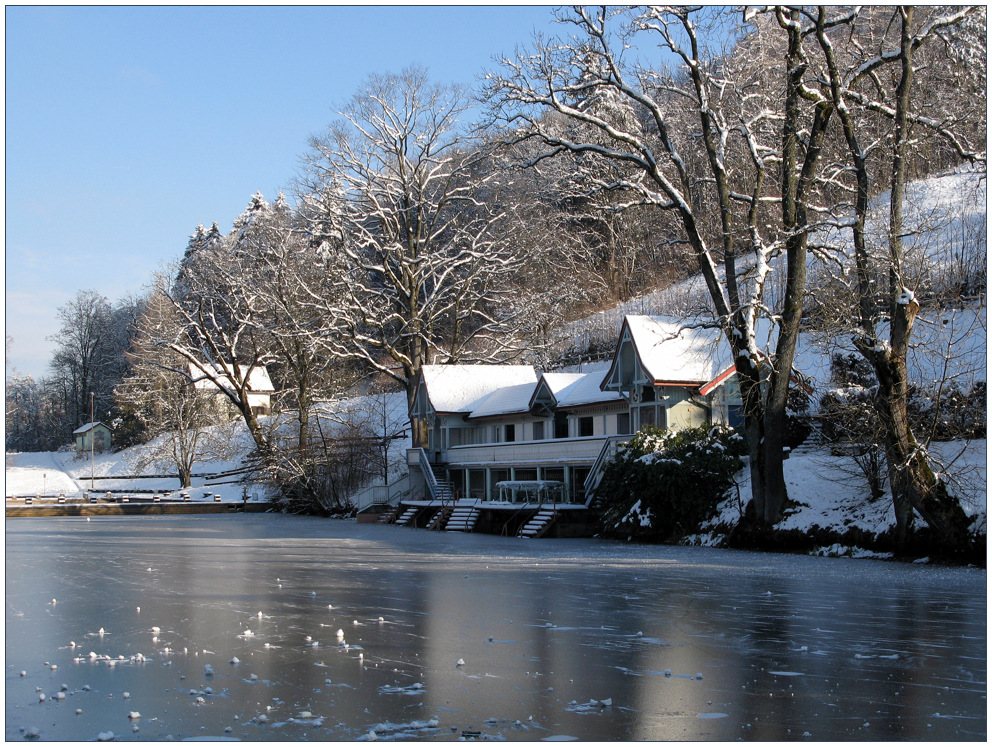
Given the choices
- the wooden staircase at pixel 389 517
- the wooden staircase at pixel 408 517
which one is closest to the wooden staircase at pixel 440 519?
the wooden staircase at pixel 408 517

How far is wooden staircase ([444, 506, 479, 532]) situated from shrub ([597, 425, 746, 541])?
704 centimetres

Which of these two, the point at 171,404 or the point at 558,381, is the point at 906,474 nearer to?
the point at 558,381

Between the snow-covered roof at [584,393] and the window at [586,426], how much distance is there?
3.72 feet

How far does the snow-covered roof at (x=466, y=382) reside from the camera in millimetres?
47562

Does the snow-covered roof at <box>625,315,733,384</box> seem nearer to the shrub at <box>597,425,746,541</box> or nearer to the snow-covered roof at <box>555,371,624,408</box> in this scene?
the shrub at <box>597,425,746,541</box>

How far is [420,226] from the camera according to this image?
47656 mm

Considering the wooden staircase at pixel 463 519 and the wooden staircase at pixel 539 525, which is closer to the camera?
the wooden staircase at pixel 539 525

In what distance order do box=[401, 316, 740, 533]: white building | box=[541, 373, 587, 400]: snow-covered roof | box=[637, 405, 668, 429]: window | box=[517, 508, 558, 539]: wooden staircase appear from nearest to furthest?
box=[517, 508, 558, 539]: wooden staircase < box=[637, 405, 668, 429]: window < box=[401, 316, 740, 533]: white building < box=[541, 373, 587, 400]: snow-covered roof

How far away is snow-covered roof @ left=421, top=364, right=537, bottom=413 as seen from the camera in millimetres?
47562

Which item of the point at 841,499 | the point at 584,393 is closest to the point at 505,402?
the point at 584,393

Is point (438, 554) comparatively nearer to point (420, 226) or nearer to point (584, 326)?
point (420, 226)

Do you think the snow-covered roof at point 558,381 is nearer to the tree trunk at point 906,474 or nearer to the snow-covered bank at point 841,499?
the snow-covered bank at point 841,499

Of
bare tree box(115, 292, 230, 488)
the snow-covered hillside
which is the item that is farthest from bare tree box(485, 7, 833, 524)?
bare tree box(115, 292, 230, 488)

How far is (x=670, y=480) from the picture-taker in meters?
29.0
